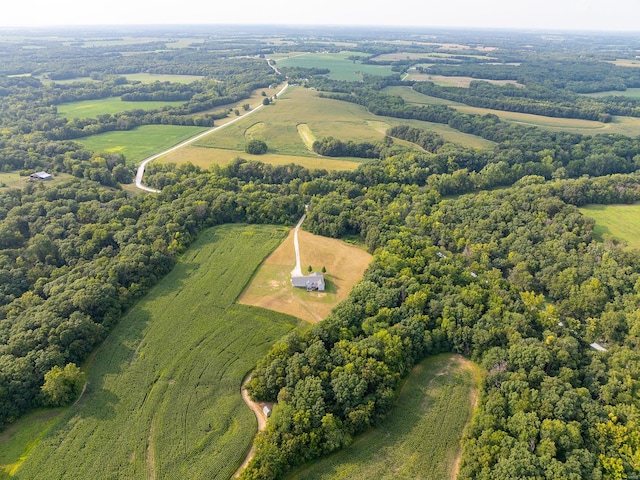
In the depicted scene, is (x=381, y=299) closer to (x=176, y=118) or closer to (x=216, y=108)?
(x=176, y=118)

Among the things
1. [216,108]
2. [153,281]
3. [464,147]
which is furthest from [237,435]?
[216,108]

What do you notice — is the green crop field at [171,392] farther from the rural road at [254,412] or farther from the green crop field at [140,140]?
the green crop field at [140,140]

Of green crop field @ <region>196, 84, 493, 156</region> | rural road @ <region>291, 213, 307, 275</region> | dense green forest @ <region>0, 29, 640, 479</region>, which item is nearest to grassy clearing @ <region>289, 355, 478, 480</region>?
dense green forest @ <region>0, 29, 640, 479</region>

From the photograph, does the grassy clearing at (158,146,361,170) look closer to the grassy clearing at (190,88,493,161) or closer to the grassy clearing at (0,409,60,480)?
the grassy clearing at (190,88,493,161)

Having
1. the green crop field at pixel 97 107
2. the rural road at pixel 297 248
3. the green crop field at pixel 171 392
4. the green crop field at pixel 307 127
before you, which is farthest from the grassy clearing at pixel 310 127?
the green crop field at pixel 171 392

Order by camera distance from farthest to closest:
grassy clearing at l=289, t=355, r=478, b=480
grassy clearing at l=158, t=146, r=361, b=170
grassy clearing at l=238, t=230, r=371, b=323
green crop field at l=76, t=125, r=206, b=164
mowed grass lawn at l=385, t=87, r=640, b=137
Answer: mowed grass lawn at l=385, t=87, r=640, b=137 < green crop field at l=76, t=125, r=206, b=164 < grassy clearing at l=158, t=146, r=361, b=170 < grassy clearing at l=238, t=230, r=371, b=323 < grassy clearing at l=289, t=355, r=478, b=480

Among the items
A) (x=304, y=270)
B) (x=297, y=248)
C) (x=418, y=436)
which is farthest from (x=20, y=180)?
(x=418, y=436)
